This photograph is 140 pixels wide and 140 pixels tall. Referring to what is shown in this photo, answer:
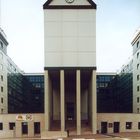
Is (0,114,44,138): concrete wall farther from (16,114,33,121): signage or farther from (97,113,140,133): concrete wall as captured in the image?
(97,113,140,133): concrete wall

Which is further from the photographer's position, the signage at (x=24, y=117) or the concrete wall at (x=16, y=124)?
the concrete wall at (x=16, y=124)

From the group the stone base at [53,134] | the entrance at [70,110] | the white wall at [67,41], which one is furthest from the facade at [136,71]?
the stone base at [53,134]

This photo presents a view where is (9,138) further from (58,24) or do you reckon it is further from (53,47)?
(58,24)

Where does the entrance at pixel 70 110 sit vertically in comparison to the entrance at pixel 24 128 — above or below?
above

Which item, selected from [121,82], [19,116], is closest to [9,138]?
[19,116]

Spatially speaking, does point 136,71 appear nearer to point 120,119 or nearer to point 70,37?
point 120,119

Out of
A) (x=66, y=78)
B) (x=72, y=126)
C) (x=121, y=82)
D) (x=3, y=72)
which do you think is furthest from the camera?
(x=121, y=82)

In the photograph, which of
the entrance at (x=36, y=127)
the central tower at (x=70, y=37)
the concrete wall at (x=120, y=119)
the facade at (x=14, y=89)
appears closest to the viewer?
the central tower at (x=70, y=37)

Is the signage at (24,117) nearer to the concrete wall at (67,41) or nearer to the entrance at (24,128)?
the entrance at (24,128)

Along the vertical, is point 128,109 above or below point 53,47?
below

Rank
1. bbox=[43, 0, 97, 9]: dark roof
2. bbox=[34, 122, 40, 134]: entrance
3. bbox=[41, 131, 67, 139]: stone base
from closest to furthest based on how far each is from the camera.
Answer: bbox=[41, 131, 67, 139]: stone base → bbox=[43, 0, 97, 9]: dark roof → bbox=[34, 122, 40, 134]: entrance

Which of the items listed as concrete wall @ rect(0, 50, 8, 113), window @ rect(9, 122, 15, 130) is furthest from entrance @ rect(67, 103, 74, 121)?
window @ rect(9, 122, 15, 130)

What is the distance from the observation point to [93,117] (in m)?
56.8

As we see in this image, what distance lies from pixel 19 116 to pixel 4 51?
2747 cm
